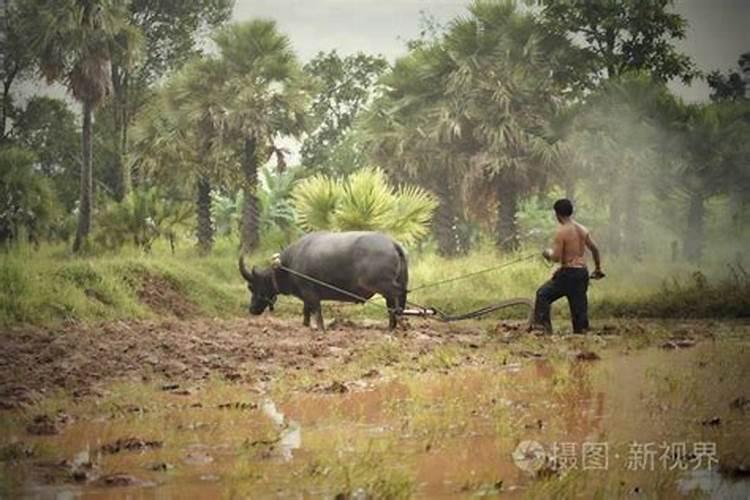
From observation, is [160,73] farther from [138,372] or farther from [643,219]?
[138,372]

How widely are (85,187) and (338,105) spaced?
4005 mm

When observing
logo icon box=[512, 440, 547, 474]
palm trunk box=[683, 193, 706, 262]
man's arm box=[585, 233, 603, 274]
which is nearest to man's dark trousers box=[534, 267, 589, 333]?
man's arm box=[585, 233, 603, 274]

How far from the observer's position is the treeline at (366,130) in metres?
9.03

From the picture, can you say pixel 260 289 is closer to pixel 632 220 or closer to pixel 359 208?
pixel 359 208

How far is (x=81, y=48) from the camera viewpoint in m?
9.48

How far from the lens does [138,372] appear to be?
19.3 feet

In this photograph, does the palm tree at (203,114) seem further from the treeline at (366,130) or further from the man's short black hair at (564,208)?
the man's short black hair at (564,208)

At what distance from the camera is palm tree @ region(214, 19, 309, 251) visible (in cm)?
1057

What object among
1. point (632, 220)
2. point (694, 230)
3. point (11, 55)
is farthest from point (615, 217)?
point (11, 55)

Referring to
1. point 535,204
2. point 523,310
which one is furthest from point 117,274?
point 535,204

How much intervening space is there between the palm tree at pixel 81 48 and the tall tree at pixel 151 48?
231 mm

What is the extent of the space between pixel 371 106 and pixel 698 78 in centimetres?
479

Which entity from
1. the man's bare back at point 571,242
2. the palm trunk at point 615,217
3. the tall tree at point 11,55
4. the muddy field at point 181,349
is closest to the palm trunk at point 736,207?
the palm trunk at point 615,217

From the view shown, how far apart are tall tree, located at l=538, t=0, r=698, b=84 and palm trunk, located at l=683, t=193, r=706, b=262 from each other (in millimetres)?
929
